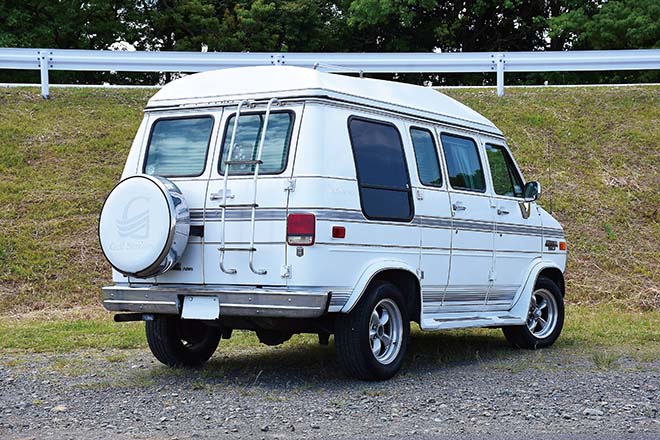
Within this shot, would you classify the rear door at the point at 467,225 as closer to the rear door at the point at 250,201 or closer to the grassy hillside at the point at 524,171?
the rear door at the point at 250,201

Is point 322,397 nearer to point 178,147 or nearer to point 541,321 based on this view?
point 178,147

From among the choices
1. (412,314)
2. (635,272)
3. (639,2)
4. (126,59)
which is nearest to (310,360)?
(412,314)

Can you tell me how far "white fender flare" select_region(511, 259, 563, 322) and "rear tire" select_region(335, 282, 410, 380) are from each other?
6.91ft

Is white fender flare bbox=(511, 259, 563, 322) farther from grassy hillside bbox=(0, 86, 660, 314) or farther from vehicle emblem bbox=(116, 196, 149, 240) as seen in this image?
vehicle emblem bbox=(116, 196, 149, 240)

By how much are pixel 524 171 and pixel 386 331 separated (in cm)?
932

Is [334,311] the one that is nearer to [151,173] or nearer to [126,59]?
[151,173]

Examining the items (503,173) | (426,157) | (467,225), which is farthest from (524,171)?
(426,157)

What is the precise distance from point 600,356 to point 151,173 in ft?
14.9

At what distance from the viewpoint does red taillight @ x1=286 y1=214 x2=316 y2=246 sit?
7.78 m

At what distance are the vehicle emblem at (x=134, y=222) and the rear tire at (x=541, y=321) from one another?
4422 millimetres

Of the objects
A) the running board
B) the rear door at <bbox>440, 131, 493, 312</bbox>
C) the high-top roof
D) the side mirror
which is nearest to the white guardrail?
the side mirror

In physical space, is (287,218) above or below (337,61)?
below

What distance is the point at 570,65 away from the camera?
63.5 feet

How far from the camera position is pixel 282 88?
8188mm
